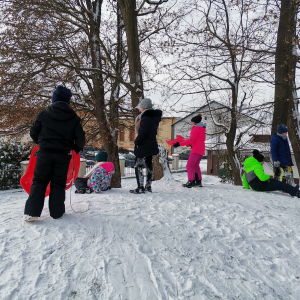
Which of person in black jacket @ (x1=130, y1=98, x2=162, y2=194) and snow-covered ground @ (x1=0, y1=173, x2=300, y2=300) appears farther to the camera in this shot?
person in black jacket @ (x1=130, y1=98, x2=162, y2=194)

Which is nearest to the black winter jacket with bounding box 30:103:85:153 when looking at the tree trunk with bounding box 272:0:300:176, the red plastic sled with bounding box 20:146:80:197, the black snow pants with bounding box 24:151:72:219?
the black snow pants with bounding box 24:151:72:219

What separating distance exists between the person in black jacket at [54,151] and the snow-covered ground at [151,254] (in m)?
0.24

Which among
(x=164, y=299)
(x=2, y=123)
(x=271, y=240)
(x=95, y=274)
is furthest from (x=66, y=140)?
(x=2, y=123)

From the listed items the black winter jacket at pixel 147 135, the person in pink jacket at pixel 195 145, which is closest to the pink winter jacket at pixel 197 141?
the person in pink jacket at pixel 195 145

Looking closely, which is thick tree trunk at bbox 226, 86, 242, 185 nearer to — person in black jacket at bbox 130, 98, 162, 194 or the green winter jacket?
the green winter jacket

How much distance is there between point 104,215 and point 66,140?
120 cm

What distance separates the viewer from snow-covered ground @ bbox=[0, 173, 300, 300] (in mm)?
2162

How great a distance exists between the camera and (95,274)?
2.30 metres

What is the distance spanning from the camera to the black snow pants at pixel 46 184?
3279 mm

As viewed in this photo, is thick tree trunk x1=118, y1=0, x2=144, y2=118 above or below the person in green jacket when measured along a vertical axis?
above

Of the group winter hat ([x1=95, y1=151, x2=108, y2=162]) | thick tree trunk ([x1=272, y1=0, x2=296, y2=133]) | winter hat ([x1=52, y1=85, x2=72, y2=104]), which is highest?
thick tree trunk ([x1=272, y1=0, x2=296, y2=133])

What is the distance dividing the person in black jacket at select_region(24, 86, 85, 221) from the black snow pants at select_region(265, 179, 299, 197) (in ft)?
14.9

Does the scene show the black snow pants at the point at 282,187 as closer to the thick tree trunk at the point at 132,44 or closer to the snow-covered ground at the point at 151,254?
the snow-covered ground at the point at 151,254

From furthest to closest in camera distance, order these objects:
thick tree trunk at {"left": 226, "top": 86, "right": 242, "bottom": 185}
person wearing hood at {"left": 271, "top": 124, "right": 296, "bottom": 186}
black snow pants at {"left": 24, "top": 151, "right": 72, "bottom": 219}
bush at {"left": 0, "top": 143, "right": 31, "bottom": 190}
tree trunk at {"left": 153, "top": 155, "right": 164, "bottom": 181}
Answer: thick tree trunk at {"left": 226, "top": 86, "right": 242, "bottom": 185}
bush at {"left": 0, "top": 143, "right": 31, "bottom": 190}
tree trunk at {"left": 153, "top": 155, "right": 164, "bottom": 181}
person wearing hood at {"left": 271, "top": 124, "right": 296, "bottom": 186}
black snow pants at {"left": 24, "top": 151, "right": 72, "bottom": 219}
